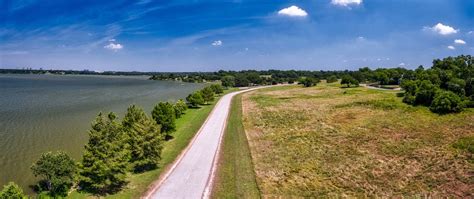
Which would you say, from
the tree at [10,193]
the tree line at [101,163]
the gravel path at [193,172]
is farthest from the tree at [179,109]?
the tree at [10,193]

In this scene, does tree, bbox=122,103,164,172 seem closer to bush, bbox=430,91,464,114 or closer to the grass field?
the grass field

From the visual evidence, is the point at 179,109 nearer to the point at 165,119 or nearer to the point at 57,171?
the point at 165,119

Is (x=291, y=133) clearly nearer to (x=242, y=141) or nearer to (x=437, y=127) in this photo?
(x=242, y=141)

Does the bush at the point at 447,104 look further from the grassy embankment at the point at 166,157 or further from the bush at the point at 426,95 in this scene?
the grassy embankment at the point at 166,157

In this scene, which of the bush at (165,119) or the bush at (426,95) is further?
the bush at (426,95)

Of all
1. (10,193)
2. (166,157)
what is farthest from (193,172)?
(10,193)

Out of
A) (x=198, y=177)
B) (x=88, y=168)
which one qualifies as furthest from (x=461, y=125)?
(x=88, y=168)

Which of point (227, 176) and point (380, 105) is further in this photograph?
point (380, 105)
